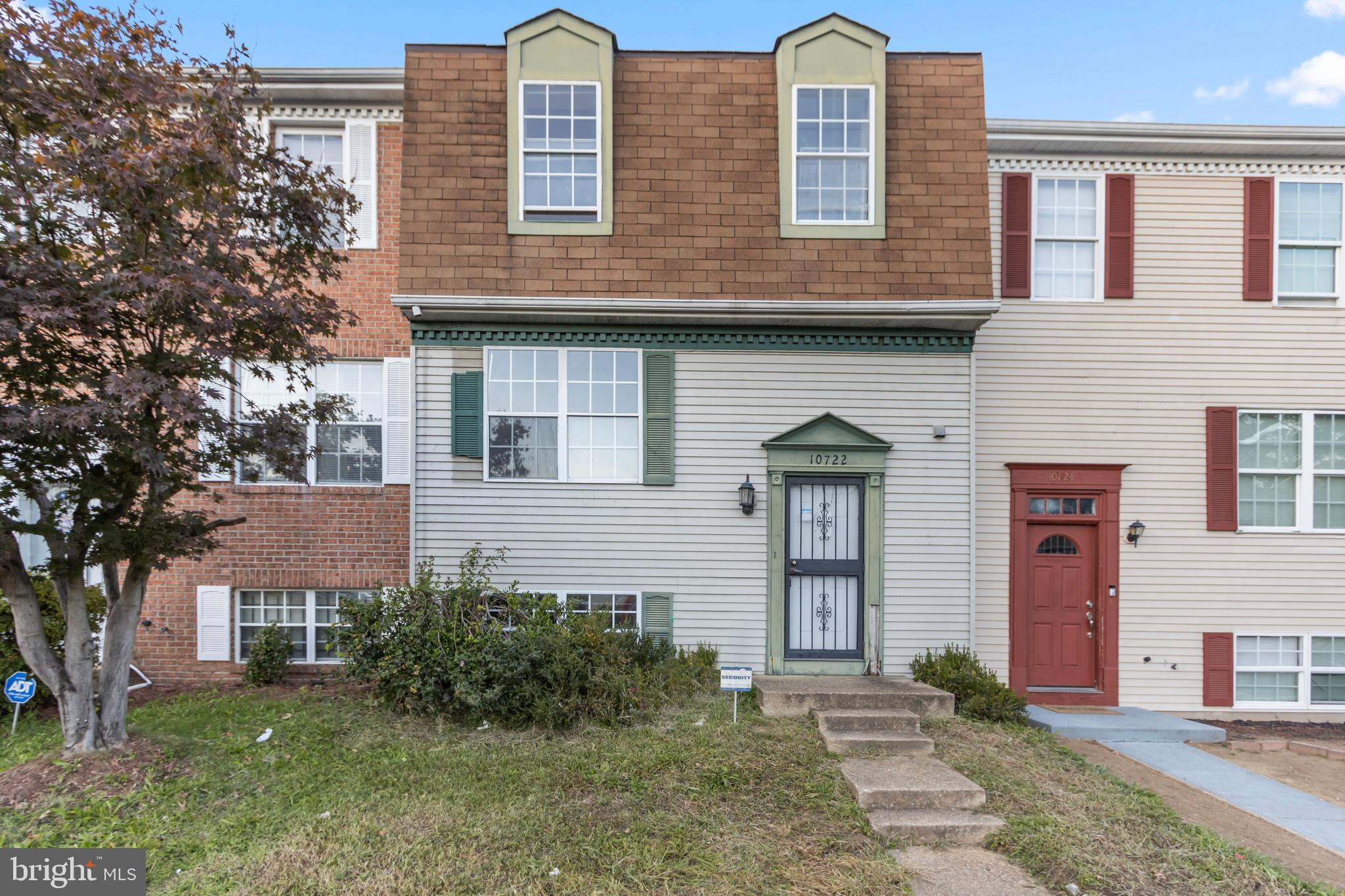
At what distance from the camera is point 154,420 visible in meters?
5.21

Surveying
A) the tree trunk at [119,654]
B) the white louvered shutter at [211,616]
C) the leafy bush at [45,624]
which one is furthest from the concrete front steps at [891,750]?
the leafy bush at [45,624]

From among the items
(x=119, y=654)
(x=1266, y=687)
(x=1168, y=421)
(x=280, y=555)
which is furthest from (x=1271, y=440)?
(x=119, y=654)

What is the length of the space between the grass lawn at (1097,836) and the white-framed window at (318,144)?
940 cm

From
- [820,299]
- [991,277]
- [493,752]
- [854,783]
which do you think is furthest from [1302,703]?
[493,752]

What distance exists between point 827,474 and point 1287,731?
20.2ft

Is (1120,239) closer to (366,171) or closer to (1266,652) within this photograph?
(1266,652)

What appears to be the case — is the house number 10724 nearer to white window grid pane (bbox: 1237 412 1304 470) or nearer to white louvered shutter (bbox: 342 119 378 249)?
white window grid pane (bbox: 1237 412 1304 470)

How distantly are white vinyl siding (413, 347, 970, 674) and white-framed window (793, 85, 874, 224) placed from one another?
5.45 ft

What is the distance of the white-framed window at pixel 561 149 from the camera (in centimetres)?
771

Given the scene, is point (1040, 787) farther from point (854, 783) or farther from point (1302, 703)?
point (1302, 703)

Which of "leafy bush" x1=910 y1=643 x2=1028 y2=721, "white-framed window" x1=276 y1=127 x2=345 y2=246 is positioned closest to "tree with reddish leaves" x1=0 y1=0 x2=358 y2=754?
"white-framed window" x1=276 y1=127 x2=345 y2=246

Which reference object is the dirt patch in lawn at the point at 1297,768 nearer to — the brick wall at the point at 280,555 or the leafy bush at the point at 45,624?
the brick wall at the point at 280,555

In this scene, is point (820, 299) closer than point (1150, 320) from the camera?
Yes

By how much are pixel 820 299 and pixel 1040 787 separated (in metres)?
4.93
